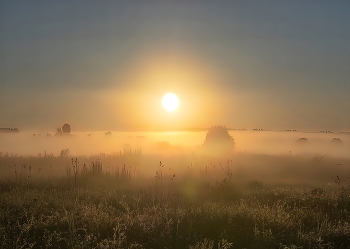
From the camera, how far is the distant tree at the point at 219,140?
126ft

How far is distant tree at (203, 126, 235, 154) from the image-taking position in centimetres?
3838

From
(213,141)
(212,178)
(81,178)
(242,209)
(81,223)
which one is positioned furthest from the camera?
(213,141)

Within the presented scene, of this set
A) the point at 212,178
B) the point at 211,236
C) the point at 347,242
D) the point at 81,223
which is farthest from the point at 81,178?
the point at 347,242

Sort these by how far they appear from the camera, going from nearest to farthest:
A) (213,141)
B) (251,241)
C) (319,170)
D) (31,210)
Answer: (251,241)
(31,210)
(319,170)
(213,141)

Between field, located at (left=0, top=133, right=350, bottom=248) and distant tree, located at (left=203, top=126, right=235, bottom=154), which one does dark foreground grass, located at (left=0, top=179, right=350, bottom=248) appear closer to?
field, located at (left=0, top=133, right=350, bottom=248)

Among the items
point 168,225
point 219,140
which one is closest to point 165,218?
point 168,225

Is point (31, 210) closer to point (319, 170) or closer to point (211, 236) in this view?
point (211, 236)

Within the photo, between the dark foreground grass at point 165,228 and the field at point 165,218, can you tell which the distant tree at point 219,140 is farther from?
the dark foreground grass at point 165,228

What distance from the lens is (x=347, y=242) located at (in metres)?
8.86

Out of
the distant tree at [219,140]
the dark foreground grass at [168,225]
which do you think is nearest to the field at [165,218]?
the dark foreground grass at [168,225]

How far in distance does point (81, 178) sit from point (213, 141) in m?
22.0

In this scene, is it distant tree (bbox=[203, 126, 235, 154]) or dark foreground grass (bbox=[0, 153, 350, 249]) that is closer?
dark foreground grass (bbox=[0, 153, 350, 249])

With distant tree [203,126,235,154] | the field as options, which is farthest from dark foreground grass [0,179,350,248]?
distant tree [203,126,235,154]

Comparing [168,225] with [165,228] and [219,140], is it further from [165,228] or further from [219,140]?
[219,140]
